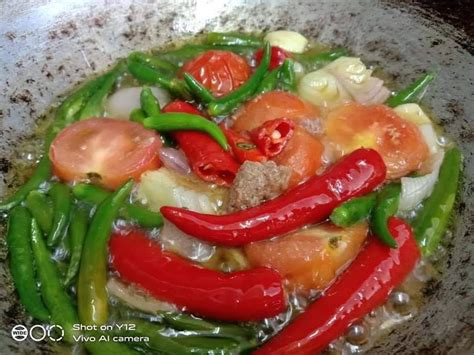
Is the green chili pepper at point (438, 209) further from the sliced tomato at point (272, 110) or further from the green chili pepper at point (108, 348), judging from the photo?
the green chili pepper at point (108, 348)

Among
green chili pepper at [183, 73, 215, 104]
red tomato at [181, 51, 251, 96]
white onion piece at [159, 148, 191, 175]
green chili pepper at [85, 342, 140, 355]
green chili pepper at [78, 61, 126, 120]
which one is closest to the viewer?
green chili pepper at [85, 342, 140, 355]

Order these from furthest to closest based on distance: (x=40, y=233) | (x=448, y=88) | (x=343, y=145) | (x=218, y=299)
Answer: (x=448, y=88), (x=343, y=145), (x=40, y=233), (x=218, y=299)

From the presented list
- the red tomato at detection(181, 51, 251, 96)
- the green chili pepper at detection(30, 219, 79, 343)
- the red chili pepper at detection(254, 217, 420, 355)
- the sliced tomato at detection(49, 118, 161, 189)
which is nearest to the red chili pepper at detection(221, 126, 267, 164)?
the sliced tomato at detection(49, 118, 161, 189)

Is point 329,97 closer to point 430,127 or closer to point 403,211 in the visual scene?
point 430,127

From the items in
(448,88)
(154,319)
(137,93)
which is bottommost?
(154,319)

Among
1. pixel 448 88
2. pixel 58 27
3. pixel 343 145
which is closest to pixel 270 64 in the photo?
pixel 343 145

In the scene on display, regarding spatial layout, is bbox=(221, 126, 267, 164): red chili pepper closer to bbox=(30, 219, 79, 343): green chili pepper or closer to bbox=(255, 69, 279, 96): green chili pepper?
bbox=(255, 69, 279, 96): green chili pepper
